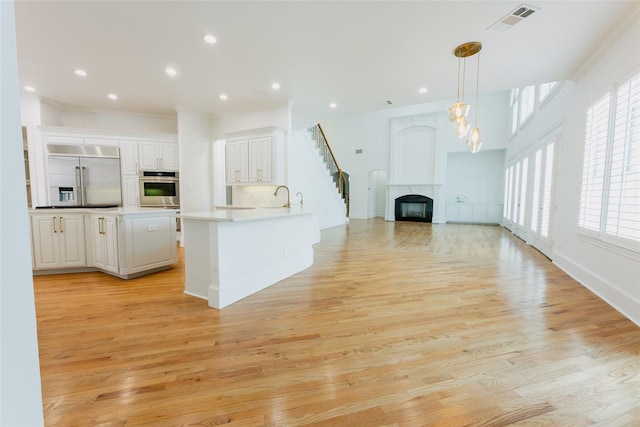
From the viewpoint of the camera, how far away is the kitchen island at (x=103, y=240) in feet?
12.3

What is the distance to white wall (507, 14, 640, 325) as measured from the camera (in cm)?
272

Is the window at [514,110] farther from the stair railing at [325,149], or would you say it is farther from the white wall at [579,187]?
the stair railing at [325,149]

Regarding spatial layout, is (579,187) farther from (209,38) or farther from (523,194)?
(209,38)

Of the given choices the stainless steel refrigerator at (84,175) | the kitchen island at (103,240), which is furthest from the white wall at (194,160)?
the kitchen island at (103,240)

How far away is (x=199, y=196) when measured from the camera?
21.1 feet

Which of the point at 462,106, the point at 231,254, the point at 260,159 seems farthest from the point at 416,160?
the point at 231,254

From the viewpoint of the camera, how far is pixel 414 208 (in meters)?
11.5

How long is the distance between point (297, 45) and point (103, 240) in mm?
3890

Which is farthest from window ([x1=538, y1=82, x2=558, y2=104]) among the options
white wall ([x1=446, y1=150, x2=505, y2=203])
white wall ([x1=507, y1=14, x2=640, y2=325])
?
white wall ([x1=446, y1=150, x2=505, y2=203])

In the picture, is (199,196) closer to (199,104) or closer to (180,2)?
(199,104)

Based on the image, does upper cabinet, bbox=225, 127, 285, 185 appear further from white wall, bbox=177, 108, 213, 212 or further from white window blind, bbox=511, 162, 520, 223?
white window blind, bbox=511, 162, 520, 223

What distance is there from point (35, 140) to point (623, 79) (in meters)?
9.22

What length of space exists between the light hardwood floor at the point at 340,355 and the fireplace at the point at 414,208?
775 centimetres

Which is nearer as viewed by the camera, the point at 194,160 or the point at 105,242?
the point at 105,242
